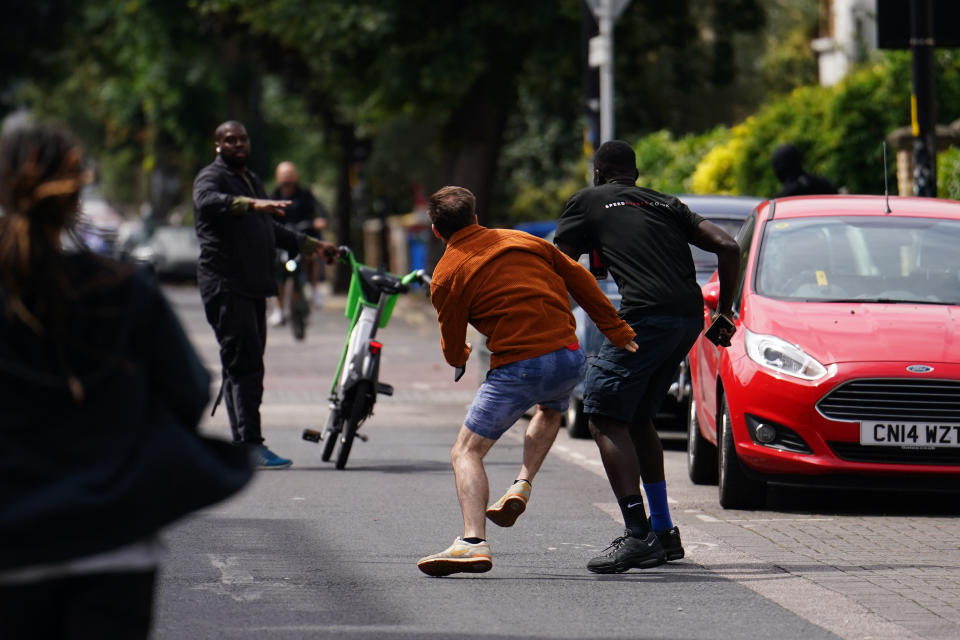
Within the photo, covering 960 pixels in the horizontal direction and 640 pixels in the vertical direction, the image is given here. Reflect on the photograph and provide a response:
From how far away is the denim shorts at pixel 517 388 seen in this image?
7398 mm

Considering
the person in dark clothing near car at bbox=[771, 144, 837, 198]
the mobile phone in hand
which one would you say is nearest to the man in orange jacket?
the mobile phone in hand

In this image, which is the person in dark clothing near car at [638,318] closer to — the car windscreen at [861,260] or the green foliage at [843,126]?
the car windscreen at [861,260]

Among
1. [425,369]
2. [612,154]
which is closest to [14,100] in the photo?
[425,369]

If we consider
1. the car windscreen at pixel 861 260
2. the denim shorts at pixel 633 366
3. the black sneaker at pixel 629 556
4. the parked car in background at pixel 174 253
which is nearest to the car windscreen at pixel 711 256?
the car windscreen at pixel 861 260

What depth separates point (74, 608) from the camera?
3.72 m

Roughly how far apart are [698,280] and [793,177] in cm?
137

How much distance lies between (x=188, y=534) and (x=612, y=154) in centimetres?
258

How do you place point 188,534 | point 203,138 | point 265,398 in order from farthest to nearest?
1. point 203,138
2. point 265,398
3. point 188,534

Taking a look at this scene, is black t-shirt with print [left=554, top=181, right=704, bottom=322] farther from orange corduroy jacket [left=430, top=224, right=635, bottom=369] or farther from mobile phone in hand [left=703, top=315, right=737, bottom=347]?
orange corduroy jacket [left=430, top=224, right=635, bottom=369]

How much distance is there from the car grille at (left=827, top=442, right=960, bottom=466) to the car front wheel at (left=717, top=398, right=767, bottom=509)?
0.62 m

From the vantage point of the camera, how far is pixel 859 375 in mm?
8844

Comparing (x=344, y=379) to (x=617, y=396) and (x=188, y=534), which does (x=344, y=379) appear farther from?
(x=617, y=396)

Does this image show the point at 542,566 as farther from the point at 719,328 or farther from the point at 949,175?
the point at 949,175

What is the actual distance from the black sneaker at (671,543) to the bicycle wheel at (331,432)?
3.61 m
